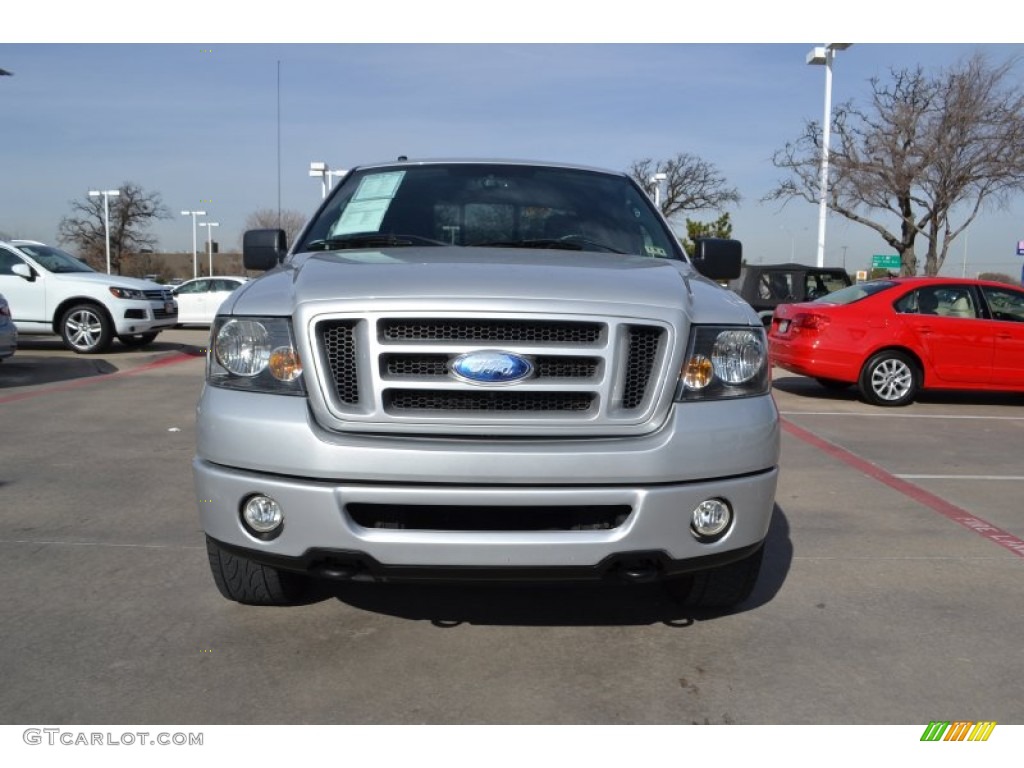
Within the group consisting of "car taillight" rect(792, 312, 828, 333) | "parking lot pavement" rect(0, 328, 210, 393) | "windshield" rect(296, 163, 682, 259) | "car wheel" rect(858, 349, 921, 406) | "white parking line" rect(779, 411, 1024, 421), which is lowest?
"white parking line" rect(779, 411, 1024, 421)

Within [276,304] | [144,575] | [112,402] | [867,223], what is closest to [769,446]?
[276,304]

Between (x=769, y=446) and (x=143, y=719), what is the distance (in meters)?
2.12

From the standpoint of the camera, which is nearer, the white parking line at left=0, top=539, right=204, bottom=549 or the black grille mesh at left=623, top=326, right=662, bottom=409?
the black grille mesh at left=623, top=326, right=662, bottom=409

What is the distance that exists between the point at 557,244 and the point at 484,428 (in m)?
1.38

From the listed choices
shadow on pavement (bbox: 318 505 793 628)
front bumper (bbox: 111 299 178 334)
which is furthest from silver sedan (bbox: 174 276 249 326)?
shadow on pavement (bbox: 318 505 793 628)

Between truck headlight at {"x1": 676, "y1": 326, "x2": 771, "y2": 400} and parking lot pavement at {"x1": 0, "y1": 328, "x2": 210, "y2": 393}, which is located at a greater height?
truck headlight at {"x1": 676, "y1": 326, "x2": 771, "y2": 400}

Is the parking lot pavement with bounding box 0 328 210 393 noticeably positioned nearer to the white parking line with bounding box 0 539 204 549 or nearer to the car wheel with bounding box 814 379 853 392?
the white parking line with bounding box 0 539 204 549

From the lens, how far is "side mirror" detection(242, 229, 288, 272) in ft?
14.4

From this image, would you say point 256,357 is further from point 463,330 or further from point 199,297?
point 199,297

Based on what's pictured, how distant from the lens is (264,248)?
172 inches

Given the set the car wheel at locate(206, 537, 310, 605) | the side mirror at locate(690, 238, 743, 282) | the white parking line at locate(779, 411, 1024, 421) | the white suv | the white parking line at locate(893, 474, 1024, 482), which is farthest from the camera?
the white suv

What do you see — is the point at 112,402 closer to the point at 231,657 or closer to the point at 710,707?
the point at 231,657

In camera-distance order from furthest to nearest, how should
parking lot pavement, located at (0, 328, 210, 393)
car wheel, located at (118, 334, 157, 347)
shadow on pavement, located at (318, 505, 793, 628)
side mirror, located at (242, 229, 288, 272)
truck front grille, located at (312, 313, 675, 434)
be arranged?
1. car wheel, located at (118, 334, 157, 347)
2. parking lot pavement, located at (0, 328, 210, 393)
3. side mirror, located at (242, 229, 288, 272)
4. shadow on pavement, located at (318, 505, 793, 628)
5. truck front grille, located at (312, 313, 675, 434)

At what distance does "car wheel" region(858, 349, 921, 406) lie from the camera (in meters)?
9.77
